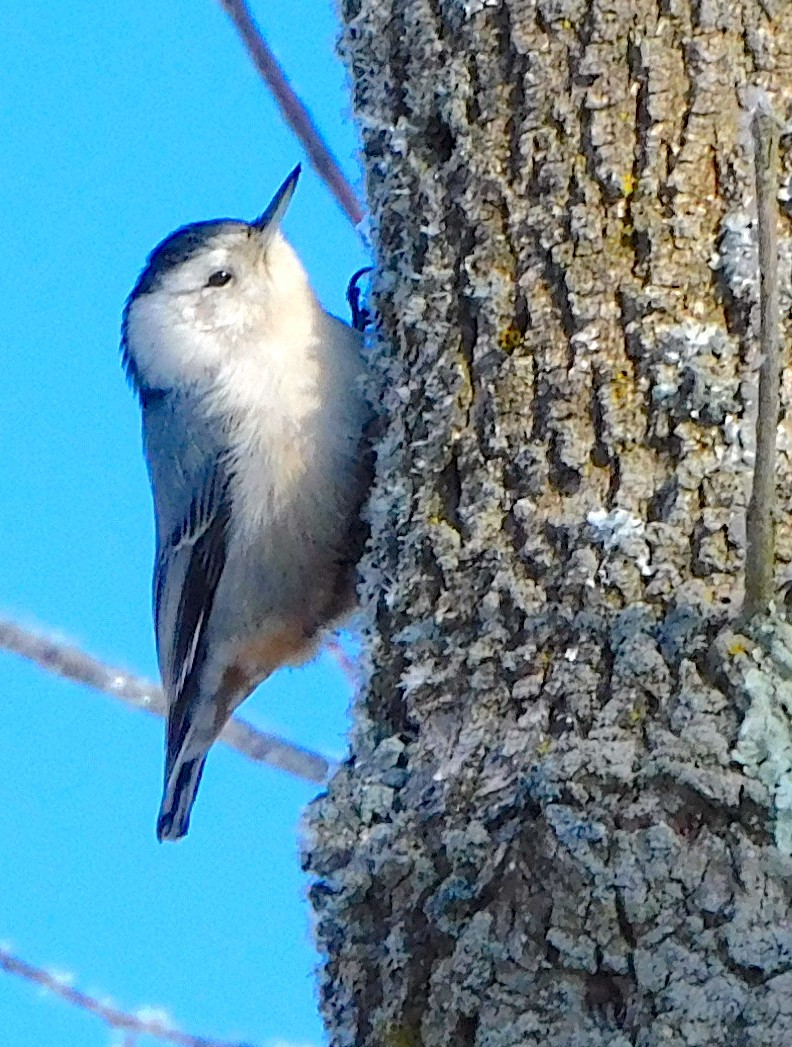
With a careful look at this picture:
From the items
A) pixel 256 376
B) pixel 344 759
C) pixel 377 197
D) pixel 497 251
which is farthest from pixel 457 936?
pixel 256 376

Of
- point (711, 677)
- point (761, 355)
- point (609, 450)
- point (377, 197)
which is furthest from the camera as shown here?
point (377, 197)

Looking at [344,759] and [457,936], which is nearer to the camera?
[457,936]

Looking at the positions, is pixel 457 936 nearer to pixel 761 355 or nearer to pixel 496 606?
pixel 496 606

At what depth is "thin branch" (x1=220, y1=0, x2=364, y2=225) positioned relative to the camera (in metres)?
2.24

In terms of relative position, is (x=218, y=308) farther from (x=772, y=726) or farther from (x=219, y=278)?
(x=772, y=726)

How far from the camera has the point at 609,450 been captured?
130cm

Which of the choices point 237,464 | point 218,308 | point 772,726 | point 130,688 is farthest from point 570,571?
point 130,688

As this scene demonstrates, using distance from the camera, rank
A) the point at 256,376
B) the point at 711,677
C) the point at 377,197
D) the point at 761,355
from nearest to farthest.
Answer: the point at 761,355, the point at 711,677, the point at 377,197, the point at 256,376

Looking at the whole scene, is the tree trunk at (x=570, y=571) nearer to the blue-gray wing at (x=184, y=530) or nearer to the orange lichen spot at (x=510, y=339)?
the orange lichen spot at (x=510, y=339)

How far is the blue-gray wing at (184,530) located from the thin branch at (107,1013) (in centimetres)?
49

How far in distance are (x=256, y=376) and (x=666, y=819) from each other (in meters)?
1.18

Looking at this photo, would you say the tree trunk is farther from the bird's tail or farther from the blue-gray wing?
the bird's tail

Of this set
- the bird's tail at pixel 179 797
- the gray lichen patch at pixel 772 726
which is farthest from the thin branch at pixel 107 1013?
the gray lichen patch at pixel 772 726

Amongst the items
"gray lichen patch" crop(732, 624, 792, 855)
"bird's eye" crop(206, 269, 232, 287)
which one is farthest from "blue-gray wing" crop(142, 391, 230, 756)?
"gray lichen patch" crop(732, 624, 792, 855)
